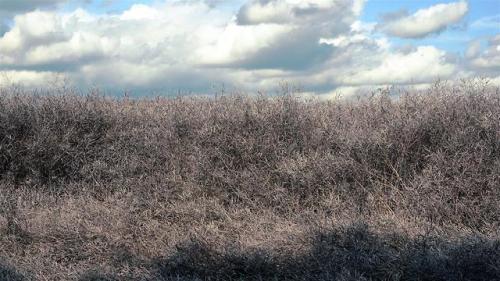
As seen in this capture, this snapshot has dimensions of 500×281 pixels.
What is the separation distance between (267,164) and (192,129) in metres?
1.58

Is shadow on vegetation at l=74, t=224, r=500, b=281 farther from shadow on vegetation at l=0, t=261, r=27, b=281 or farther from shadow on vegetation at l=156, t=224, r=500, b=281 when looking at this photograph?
shadow on vegetation at l=0, t=261, r=27, b=281

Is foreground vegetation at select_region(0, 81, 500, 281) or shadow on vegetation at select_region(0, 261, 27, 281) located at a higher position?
foreground vegetation at select_region(0, 81, 500, 281)

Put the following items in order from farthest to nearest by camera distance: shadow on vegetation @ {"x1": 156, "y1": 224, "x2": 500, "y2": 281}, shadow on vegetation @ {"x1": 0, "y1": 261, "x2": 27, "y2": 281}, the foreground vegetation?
the foreground vegetation → shadow on vegetation @ {"x1": 0, "y1": 261, "x2": 27, "y2": 281} → shadow on vegetation @ {"x1": 156, "y1": 224, "x2": 500, "y2": 281}

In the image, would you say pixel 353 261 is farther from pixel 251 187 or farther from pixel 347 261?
pixel 251 187

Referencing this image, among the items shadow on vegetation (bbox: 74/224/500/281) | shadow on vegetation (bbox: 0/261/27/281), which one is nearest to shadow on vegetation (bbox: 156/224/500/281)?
shadow on vegetation (bbox: 74/224/500/281)

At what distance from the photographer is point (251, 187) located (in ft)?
27.3

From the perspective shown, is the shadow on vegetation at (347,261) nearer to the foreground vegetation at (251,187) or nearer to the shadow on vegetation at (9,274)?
the foreground vegetation at (251,187)

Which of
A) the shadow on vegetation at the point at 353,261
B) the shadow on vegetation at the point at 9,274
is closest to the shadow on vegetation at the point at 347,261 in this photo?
the shadow on vegetation at the point at 353,261

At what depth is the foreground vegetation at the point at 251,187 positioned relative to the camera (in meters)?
6.00

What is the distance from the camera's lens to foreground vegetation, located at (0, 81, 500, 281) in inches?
236

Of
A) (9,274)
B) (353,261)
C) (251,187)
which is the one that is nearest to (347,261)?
(353,261)

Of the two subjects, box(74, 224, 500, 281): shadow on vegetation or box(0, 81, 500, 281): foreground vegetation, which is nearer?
box(74, 224, 500, 281): shadow on vegetation

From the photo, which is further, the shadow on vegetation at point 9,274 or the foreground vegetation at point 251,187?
the foreground vegetation at point 251,187

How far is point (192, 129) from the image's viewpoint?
9359mm
